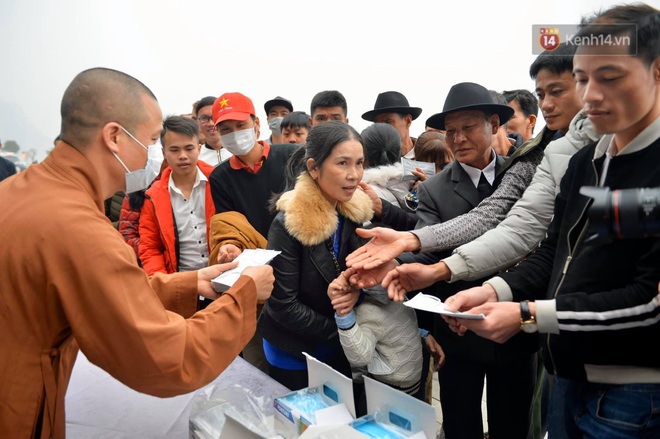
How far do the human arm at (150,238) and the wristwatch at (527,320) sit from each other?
2216 millimetres

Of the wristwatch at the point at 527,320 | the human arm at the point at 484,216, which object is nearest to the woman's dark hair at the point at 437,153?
the human arm at the point at 484,216

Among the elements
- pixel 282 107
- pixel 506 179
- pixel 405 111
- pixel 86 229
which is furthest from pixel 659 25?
pixel 282 107

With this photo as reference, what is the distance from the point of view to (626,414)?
1.02 meters

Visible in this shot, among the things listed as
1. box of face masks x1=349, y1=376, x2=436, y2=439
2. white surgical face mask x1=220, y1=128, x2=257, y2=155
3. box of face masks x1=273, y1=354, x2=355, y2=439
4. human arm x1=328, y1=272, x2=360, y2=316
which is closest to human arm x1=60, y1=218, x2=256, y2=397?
box of face masks x1=273, y1=354, x2=355, y2=439

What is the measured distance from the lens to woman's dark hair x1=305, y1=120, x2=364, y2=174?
1.96 meters

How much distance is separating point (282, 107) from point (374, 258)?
3825 millimetres

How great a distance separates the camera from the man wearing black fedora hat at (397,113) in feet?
12.2

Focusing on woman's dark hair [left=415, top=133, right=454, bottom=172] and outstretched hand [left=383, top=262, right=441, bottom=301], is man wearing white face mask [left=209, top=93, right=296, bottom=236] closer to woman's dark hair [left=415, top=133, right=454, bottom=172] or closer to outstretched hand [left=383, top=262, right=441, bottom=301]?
woman's dark hair [left=415, top=133, right=454, bottom=172]

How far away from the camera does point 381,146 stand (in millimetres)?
2613

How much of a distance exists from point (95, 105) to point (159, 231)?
65.1 inches

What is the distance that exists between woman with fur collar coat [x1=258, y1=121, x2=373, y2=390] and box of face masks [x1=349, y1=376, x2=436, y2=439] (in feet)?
2.20

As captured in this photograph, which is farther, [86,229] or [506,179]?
[506,179]

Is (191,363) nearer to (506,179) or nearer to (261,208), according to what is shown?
(506,179)

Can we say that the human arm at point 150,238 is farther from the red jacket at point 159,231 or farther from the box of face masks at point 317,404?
the box of face masks at point 317,404
